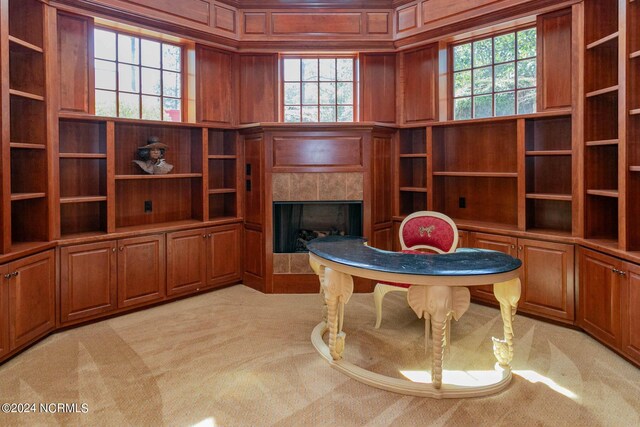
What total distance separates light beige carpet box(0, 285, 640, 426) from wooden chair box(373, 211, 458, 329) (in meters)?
0.34

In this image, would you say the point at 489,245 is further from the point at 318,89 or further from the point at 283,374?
the point at 318,89

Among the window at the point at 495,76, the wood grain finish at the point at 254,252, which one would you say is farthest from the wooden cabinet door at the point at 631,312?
the wood grain finish at the point at 254,252

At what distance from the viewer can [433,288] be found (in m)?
2.52

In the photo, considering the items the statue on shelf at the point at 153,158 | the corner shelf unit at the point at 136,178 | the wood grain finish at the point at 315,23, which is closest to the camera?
the corner shelf unit at the point at 136,178

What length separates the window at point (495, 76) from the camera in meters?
4.29

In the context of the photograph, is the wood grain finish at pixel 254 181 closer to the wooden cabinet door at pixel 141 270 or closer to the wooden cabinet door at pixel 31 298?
the wooden cabinet door at pixel 141 270

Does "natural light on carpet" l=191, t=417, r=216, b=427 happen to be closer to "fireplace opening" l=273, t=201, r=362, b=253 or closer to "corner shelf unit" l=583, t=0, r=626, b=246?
"fireplace opening" l=273, t=201, r=362, b=253

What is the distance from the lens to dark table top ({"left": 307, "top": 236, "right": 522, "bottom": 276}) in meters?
2.52

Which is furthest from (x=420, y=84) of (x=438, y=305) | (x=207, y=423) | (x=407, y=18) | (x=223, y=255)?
(x=207, y=423)

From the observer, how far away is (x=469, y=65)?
4.71 metres

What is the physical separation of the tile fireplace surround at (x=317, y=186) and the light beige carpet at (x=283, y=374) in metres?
1.28

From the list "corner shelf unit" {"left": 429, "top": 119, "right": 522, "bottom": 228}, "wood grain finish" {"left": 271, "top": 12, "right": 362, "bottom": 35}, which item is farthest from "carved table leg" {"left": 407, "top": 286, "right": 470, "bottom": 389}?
"wood grain finish" {"left": 271, "top": 12, "right": 362, "bottom": 35}

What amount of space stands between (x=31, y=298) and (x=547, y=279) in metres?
4.22

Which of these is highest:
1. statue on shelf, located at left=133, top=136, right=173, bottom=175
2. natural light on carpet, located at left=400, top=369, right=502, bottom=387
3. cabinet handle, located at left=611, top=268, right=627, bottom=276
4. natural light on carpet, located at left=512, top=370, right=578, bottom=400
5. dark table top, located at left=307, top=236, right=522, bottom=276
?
statue on shelf, located at left=133, top=136, right=173, bottom=175
